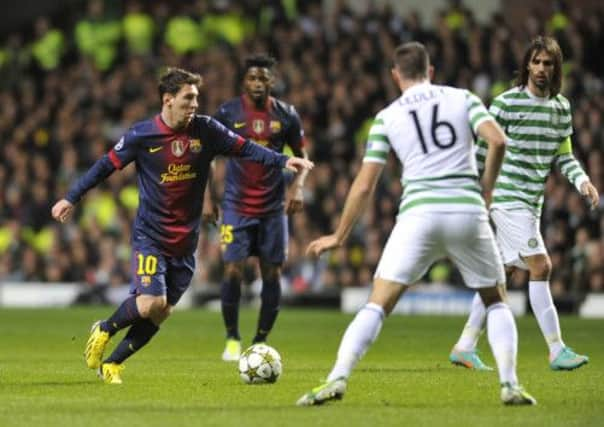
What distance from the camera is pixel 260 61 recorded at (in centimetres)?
1253

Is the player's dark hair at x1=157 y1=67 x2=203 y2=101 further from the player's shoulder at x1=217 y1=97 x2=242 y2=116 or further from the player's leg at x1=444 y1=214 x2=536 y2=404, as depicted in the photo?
the player's shoulder at x1=217 y1=97 x2=242 y2=116

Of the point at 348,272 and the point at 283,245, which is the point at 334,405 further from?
the point at 348,272

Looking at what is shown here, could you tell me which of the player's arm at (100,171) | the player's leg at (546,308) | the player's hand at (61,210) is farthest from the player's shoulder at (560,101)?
the player's hand at (61,210)

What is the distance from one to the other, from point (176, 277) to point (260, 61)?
2836 mm

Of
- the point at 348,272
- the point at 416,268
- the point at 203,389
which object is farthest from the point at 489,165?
the point at 348,272

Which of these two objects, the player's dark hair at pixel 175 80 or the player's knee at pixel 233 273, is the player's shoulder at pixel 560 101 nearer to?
the player's dark hair at pixel 175 80

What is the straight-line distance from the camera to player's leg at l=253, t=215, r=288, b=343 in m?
12.5

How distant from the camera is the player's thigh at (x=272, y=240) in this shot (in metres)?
12.6

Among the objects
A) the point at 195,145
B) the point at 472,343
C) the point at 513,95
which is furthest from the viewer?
the point at 472,343

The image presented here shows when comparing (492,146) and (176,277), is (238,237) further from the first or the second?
(492,146)

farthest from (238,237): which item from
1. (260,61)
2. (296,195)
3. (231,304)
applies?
(260,61)

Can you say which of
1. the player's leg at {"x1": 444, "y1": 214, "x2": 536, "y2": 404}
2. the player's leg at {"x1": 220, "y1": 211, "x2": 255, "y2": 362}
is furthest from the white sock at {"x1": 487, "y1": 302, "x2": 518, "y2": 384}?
the player's leg at {"x1": 220, "y1": 211, "x2": 255, "y2": 362}

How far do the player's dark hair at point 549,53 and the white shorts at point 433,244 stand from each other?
294cm

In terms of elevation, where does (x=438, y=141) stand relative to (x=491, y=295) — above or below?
above
